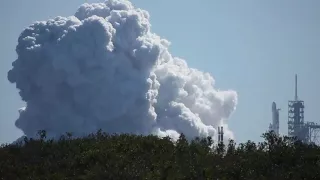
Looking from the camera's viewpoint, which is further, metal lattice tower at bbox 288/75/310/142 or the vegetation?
metal lattice tower at bbox 288/75/310/142

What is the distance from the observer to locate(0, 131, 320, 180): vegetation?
18.6 m

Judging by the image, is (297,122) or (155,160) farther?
(297,122)

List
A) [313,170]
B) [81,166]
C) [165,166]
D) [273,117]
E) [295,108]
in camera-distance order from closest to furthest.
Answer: [313,170], [165,166], [81,166], [295,108], [273,117]

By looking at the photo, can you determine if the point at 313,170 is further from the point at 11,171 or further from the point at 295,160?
the point at 11,171

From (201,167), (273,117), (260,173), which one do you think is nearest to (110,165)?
(201,167)

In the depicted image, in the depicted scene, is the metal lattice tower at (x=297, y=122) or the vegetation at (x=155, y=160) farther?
the metal lattice tower at (x=297, y=122)

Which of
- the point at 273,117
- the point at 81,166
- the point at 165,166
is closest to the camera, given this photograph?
the point at 165,166

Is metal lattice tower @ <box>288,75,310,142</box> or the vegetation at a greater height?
metal lattice tower @ <box>288,75,310,142</box>

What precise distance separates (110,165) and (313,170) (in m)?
7.19

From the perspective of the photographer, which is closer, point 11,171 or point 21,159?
point 11,171

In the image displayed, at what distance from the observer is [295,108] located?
174500mm

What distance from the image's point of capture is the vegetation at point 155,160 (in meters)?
18.6

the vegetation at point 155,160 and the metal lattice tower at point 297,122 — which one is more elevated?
the metal lattice tower at point 297,122

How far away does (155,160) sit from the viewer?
2133cm
